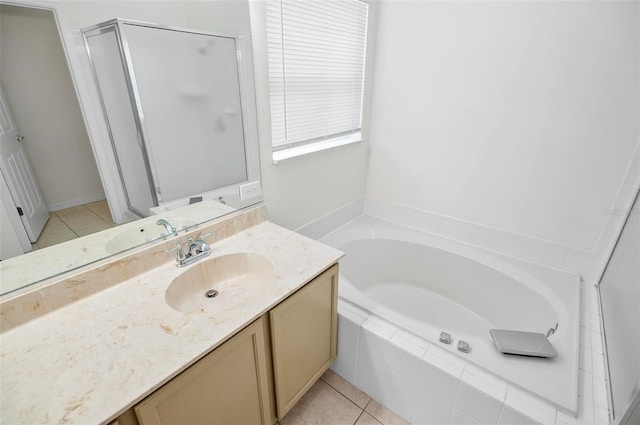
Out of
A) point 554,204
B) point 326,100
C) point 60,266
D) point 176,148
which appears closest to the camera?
point 60,266

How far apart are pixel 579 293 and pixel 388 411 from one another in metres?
1.23

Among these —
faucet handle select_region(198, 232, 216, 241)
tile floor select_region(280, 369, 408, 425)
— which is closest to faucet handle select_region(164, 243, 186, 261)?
faucet handle select_region(198, 232, 216, 241)

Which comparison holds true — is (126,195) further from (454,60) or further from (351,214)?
(454,60)

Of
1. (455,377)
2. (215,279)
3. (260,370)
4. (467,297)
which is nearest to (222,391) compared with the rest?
(260,370)

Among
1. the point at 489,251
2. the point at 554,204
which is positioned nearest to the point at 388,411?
the point at 489,251

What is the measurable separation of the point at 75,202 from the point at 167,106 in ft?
1.54

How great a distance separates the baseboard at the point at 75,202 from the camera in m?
0.96

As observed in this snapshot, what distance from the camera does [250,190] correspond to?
1.59 m

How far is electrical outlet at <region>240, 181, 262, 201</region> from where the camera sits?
1.56m

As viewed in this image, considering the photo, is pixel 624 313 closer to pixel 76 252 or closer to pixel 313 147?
pixel 313 147

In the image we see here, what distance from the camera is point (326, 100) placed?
1968 millimetres

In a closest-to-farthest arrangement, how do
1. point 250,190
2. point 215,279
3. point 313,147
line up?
1. point 215,279
2. point 250,190
3. point 313,147

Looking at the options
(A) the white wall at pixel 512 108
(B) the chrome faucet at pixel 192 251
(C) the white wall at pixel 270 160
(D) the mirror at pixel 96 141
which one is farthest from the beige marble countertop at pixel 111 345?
(A) the white wall at pixel 512 108

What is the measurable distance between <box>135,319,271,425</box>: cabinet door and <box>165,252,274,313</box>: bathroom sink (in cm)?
23
